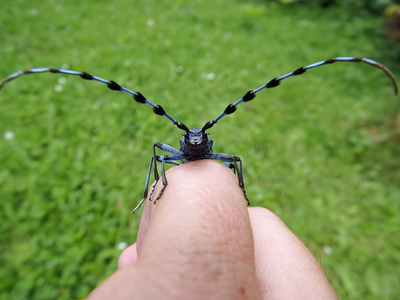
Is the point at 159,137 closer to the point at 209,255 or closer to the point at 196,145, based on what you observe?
the point at 196,145

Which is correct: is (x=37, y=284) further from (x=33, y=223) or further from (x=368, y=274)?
(x=368, y=274)

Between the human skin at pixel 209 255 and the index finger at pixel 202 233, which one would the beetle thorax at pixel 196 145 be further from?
the index finger at pixel 202 233

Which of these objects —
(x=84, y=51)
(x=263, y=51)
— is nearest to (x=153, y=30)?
(x=84, y=51)

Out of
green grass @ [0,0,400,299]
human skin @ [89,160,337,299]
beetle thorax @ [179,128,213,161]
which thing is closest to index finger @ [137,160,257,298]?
human skin @ [89,160,337,299]

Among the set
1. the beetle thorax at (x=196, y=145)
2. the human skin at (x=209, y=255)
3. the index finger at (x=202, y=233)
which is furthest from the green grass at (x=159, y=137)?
the beetle thorax at (x=196, y=145)

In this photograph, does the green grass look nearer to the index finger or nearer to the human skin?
the human skin

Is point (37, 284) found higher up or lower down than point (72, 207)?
lower down
